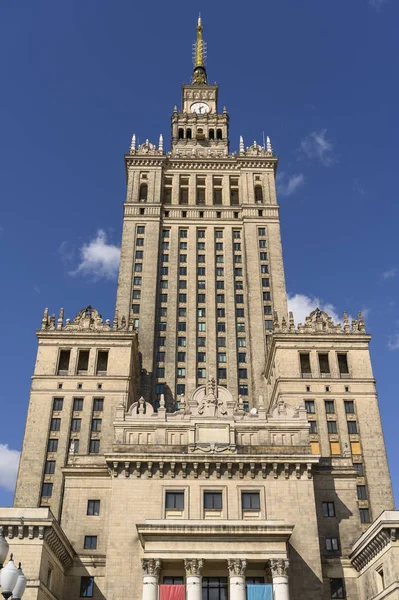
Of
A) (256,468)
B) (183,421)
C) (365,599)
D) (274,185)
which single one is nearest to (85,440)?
(183,421)

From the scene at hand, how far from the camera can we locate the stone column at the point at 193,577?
146 feet

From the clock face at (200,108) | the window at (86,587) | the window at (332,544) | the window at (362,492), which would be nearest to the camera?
the window at (86,587)

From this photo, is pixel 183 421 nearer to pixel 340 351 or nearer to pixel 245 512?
pixel 245 512

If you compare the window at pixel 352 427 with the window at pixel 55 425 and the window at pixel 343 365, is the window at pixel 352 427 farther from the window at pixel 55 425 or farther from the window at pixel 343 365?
the window at pixel 55 425

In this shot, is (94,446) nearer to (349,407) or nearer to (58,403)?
(58,403)

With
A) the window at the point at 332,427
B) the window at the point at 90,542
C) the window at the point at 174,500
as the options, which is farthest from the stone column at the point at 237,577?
the window at the point at 332,427

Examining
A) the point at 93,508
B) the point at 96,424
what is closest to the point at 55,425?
the point at 96,424

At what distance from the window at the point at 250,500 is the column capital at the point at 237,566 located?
485 centimetres

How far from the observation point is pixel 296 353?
78.4 metres

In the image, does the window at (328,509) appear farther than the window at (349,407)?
No

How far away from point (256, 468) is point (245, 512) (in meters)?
3.46

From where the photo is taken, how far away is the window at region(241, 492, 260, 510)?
50000 millimetres

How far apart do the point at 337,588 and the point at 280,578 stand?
938cm

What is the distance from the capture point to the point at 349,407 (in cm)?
7531
